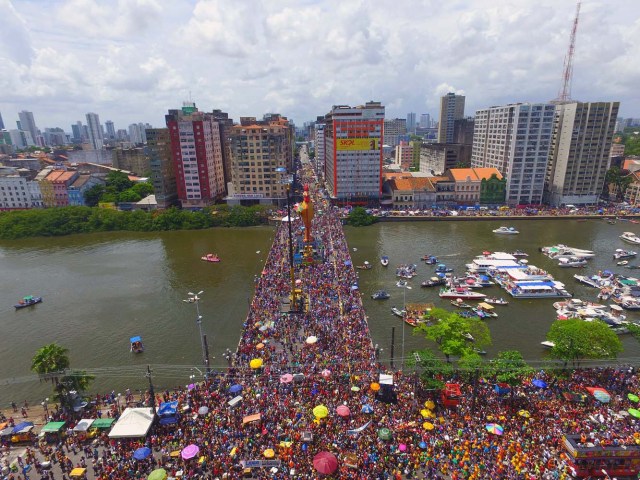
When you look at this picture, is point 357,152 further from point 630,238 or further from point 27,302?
point 27,302

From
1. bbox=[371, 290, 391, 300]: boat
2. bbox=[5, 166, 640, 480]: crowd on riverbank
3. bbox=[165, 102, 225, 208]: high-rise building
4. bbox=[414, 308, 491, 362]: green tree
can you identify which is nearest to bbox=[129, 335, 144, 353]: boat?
bbox=[5, 166, 640, 480]: crowd on riverbank

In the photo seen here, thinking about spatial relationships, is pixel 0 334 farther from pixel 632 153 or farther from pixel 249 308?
pixel 632 153

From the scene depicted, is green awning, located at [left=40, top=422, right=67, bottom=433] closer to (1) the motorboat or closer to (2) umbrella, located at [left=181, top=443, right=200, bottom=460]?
(2) umbrella, located at [left=181, top=443, right=200, bottom=460]

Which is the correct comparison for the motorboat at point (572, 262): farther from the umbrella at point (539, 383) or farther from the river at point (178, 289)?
→ the umbrella at point (539, 383)

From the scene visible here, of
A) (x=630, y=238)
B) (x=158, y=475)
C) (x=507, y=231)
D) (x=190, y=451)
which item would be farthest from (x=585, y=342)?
(x=630, y=238)

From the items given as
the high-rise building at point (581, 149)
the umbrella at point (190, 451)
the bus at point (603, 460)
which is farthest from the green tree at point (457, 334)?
the high-rise building at point (581, 149)

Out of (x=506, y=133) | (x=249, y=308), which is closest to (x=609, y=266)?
(x=506, y=133)

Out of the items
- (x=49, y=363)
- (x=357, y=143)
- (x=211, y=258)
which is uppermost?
(x=357, y=143)
